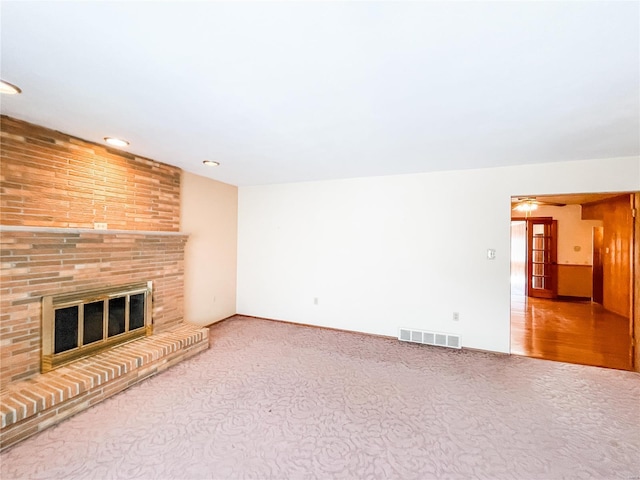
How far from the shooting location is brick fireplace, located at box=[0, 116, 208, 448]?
2207 mm

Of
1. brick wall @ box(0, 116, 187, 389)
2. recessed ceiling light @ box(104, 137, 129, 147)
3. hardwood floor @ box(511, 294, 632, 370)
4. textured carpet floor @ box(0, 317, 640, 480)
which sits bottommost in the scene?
textured carpet floor @ box(0, 317, 640, 480)

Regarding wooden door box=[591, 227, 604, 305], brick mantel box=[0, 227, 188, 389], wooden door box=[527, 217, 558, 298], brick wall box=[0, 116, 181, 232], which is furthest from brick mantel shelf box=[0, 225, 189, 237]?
wooden door box=[591, 227, 604, 305]

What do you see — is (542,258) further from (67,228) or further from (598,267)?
(67,228)

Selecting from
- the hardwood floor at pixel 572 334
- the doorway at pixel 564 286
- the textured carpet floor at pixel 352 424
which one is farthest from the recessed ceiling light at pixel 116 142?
the doorway at pixel 564 286

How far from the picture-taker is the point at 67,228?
2.54 meters

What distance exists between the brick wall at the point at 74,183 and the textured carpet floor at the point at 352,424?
5.67 feet

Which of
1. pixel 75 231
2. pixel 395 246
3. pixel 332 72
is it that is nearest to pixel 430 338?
pixel 395 246

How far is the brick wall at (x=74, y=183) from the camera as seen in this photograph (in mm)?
2303

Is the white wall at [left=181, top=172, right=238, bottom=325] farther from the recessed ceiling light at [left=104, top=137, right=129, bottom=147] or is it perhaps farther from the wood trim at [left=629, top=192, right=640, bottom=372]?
the wood trim at [left=629, top=192, right=640, bottom=372]

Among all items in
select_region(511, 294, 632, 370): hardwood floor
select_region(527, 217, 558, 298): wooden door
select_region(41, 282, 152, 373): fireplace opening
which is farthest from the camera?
select_region(527, 217, 558, 298): wooden door

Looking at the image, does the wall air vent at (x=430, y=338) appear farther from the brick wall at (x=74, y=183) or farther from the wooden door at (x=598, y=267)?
the wooden door at (x=598, y=267)

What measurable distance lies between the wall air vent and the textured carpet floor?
1.39 ft

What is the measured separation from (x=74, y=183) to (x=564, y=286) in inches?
375

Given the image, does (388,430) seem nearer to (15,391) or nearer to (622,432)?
(622,432)
